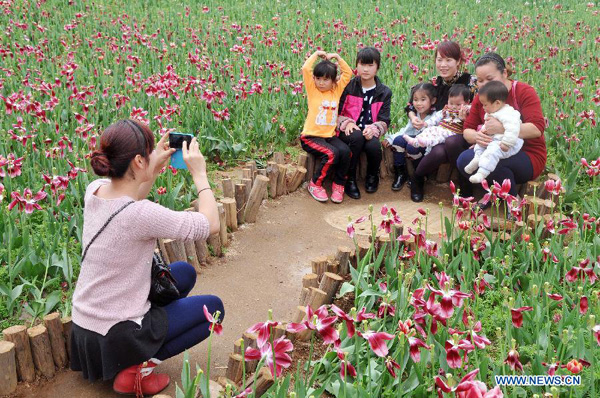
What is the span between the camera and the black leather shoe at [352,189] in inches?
229

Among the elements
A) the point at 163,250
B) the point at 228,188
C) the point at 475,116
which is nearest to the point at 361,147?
the point at 475,116

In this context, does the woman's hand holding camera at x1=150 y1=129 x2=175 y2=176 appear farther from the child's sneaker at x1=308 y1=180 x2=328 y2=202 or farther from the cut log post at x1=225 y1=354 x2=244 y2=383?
the child's sneaker at x1=308 y1=180 x2=328 y2=202

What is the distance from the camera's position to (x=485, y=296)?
11.9 feet

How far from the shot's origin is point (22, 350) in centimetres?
297

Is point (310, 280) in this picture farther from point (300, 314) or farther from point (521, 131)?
point (521, 131)

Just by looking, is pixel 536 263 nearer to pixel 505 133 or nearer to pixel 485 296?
pixel 485 296

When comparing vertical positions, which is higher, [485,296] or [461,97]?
[461,97]

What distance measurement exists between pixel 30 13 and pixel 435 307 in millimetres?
9432

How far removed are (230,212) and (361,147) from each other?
5.05 feet

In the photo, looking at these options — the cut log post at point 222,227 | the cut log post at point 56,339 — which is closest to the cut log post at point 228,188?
the cut log post at point 222,227

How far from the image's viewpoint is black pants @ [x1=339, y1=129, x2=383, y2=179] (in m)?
5.67

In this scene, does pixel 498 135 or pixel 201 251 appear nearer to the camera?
pixel 201 251

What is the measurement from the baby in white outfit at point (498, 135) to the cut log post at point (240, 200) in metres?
1.74

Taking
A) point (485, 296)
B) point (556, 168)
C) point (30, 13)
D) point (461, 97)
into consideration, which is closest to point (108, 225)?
point (485, 296)
